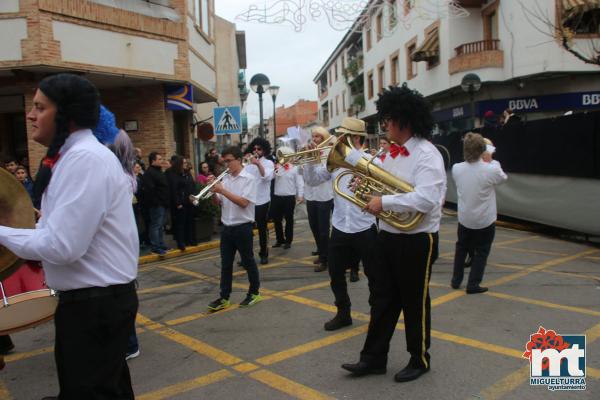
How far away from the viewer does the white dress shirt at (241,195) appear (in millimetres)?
5656

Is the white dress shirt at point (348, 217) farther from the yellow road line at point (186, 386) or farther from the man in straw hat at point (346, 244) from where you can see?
the yellow road line at point (186, 386)

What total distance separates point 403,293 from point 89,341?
7.17 ft

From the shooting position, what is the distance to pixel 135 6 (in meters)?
13.4

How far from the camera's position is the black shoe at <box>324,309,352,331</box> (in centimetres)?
494

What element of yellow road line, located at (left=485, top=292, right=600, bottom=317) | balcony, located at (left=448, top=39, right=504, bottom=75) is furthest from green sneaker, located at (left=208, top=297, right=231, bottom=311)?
balcony, located at (left=448, top=39, right=504, bottom=75)

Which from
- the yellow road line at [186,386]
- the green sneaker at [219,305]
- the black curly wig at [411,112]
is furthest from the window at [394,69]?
the yellow road line at [186,386]

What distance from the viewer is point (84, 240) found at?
2.05 metres

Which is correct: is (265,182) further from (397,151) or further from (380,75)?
(380,75)

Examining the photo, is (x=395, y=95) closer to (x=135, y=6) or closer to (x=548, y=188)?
(x=548, y=188)

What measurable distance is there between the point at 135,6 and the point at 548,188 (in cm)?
1073

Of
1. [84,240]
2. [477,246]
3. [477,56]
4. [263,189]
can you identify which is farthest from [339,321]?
[477,56]

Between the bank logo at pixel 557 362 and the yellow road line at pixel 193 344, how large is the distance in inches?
89.9

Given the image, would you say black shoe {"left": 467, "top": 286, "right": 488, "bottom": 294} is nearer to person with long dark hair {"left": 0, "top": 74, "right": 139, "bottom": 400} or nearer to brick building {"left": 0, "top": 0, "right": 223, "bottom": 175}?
person with long dark hair {"left": 0, "top": 74, "right": 139, "bottom": 400}

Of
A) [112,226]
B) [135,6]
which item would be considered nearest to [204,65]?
[135,6]
